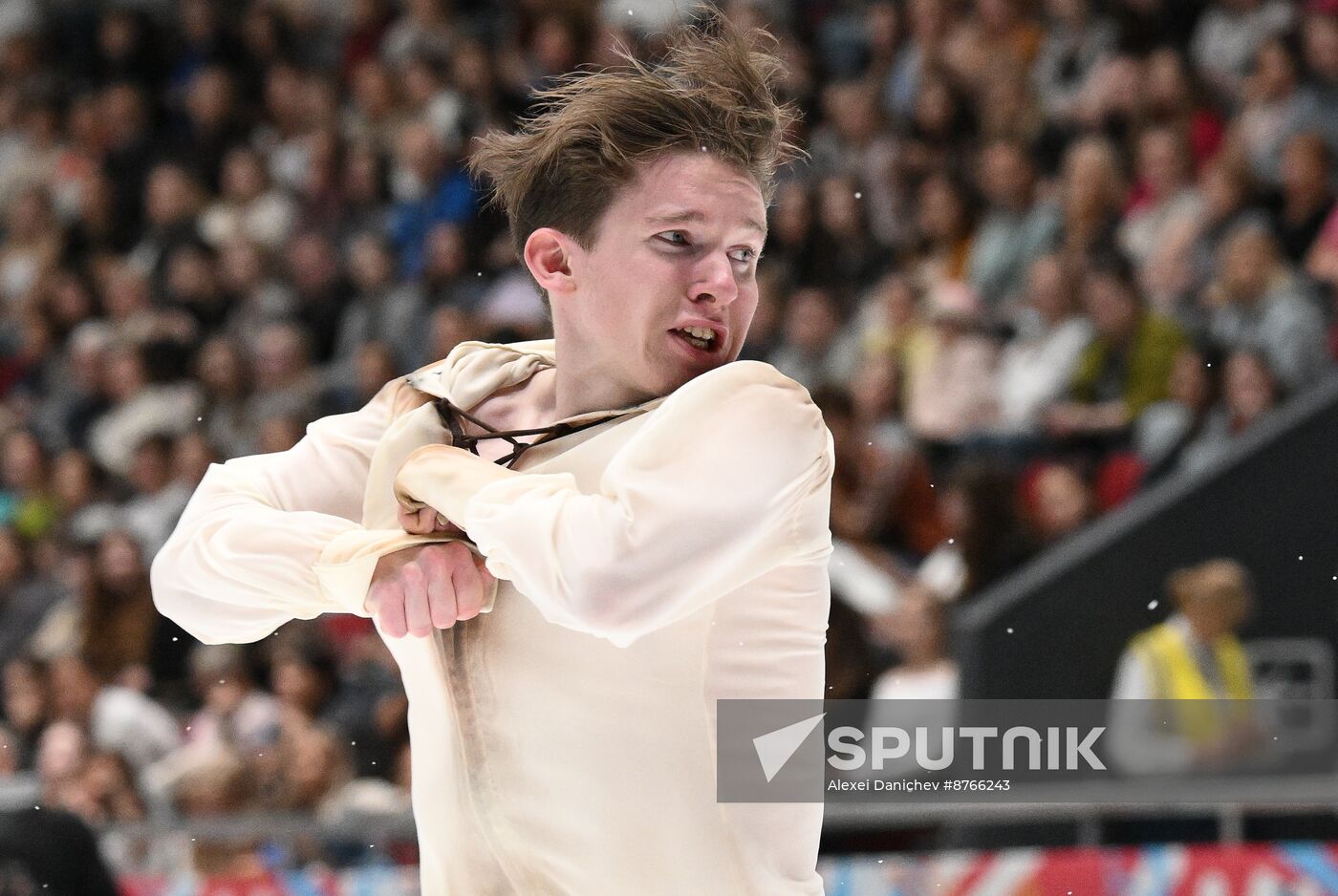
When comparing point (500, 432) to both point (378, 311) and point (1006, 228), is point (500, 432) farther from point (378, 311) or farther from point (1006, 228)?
point (378, 311)

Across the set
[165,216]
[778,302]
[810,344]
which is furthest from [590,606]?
[165,216]

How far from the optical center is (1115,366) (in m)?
6.73

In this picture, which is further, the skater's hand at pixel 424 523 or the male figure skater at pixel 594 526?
the skater's hand at pixel 424 523

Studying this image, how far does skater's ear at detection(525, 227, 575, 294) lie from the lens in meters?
2.32

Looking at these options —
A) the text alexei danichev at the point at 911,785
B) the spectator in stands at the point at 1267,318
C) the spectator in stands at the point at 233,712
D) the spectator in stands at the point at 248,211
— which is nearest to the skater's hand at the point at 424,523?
the text alexei danichev at the point at 911,785

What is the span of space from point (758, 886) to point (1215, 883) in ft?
10.6

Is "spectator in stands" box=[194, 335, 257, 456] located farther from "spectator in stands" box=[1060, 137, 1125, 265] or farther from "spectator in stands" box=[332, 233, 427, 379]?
"spectator in stands" box=[1060, 137, 1125, 265]

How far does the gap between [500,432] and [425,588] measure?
0.26 meters

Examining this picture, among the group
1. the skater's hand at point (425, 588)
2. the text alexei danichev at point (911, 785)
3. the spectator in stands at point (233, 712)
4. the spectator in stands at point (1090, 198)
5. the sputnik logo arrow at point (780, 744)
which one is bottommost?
the sputnik logo arrow at point (780, 744)

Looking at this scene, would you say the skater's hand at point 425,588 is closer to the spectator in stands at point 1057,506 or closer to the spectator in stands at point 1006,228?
the spectator in stands at point 1057,506

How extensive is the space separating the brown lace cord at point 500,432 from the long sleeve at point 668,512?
0.18 meters

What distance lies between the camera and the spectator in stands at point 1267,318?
6.48 meters

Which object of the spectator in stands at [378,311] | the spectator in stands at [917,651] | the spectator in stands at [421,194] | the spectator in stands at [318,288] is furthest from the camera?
the spectator in stands at [421,194]

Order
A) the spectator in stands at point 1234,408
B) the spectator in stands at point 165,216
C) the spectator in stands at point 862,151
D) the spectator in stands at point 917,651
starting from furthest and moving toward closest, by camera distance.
A: the spectator in stands at point 165,216
the spectator in stands at point 862,151
the spectator in stands at point 1234,408
the spectator in stands at point 917,651
